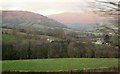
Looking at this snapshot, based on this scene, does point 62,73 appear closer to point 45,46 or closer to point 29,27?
point 45,46

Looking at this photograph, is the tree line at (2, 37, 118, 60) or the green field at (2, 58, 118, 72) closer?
the green field at (2, 58, 118, 72)

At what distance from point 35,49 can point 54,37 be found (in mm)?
2351

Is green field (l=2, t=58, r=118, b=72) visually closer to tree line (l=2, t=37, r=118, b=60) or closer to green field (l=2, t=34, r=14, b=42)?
tree line (l=2, t=37, r=118, b=60)

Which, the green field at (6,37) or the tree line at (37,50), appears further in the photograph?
the tree line at (37,50)

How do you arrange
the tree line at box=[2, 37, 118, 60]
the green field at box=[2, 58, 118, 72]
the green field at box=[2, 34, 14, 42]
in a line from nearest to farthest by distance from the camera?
the green field at box=[2, 34, 14, 42] → the green field at box=[2, 58, 118, 72] → the tree line at box=[2, 37, 118, 60]

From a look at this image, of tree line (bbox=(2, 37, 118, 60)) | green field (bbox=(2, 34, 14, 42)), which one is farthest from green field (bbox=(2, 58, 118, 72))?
green field (bbox=(2, 34, 14, 42))

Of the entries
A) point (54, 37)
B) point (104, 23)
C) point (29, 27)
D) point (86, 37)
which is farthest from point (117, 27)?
point (29, 27)

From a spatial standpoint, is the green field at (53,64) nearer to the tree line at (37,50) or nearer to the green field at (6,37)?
the tree line at (37,50)

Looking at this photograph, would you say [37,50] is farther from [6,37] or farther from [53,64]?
[6,37]

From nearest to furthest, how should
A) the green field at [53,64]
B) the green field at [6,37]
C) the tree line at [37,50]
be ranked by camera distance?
the green field at [6,37]
the green field at [53,64]
the tree line at [37,50]

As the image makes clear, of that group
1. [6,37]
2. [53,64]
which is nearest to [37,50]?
[53,64]

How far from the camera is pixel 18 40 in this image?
16703mm

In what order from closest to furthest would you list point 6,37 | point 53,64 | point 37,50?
point 6,37, point 53,64, point 37,50

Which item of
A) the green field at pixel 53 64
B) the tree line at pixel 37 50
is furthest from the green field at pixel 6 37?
the green field at pixel 53 64
